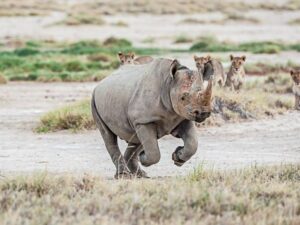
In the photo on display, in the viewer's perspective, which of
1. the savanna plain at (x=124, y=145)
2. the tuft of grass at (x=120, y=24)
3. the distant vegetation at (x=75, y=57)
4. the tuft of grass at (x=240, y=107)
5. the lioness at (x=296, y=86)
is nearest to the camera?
the savanna plain at (x=124, y=145)

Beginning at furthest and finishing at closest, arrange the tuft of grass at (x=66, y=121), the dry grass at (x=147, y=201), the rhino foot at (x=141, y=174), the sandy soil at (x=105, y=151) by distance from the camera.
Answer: the tuft of grass at (x=66, y=121)
the sandy soil at (x=105, y=151)
the rhino foot at (x=141, y=174)
the dry grass at (x=147, y=201)

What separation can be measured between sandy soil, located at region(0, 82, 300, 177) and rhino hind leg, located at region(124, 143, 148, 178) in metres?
0.40

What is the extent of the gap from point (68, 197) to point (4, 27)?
4437 cm

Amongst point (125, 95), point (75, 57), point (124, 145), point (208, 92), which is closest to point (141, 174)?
point (125, 95)

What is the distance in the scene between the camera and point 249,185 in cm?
1040

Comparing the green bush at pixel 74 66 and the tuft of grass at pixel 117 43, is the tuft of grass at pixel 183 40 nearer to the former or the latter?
the tuft of grass at pixel 117 43

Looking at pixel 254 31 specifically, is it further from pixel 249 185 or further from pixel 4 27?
pixel 249 185

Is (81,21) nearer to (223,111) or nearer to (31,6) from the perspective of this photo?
(31,6)

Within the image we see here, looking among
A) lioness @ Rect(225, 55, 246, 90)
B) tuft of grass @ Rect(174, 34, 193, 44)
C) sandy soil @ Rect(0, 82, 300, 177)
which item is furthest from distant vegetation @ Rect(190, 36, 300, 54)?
sandy soil @ Rect(0, 82, 300, 177)

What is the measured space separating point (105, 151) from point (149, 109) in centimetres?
460

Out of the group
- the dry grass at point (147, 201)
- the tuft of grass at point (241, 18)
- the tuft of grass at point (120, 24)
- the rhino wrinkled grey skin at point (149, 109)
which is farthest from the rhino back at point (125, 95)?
the tuft of grass at point (241, 18)

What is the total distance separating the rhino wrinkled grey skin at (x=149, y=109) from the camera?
11.2m

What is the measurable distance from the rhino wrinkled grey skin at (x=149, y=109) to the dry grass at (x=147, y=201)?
0.84 meters

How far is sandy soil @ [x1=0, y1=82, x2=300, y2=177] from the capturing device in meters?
14.3
